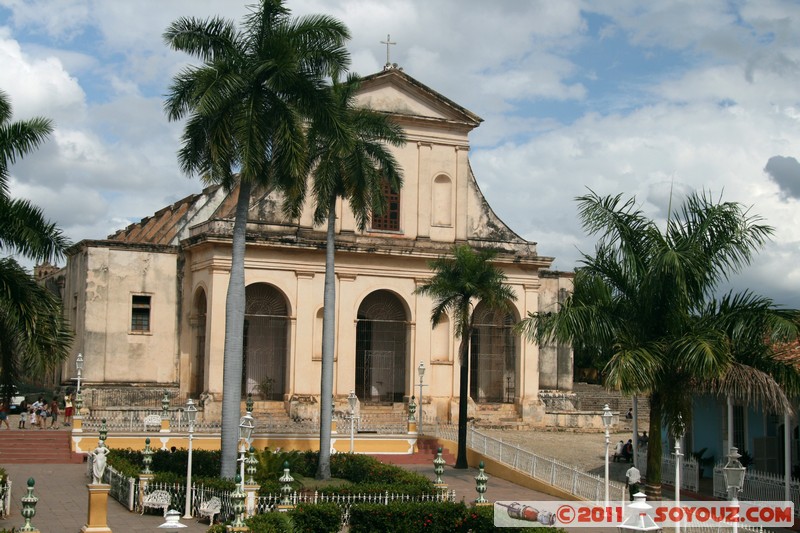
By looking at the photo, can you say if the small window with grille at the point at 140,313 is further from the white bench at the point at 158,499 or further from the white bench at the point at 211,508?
the white bench at the point at 211,508

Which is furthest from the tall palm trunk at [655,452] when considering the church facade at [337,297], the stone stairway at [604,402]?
the stone stairway at [604,402]

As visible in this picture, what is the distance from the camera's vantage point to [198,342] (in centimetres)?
3722

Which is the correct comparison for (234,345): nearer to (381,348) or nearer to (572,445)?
(572,445)

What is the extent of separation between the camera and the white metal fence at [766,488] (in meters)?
21.5

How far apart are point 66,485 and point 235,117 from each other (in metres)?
9.78

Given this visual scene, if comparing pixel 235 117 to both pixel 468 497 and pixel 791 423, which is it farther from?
pixel 791 423

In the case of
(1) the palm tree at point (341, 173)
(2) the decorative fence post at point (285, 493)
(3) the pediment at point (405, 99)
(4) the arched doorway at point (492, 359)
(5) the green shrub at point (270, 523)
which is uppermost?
(3) the pediment at point (405, 99)

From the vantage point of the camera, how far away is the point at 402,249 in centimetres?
3703

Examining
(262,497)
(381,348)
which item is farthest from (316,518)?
(381,348)

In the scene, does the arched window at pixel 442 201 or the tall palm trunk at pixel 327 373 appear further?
the arched window at pixel 442 201

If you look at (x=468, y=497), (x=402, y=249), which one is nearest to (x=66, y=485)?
(x=468, y=497)

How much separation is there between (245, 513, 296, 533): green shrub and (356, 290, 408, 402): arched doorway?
70.9 feet

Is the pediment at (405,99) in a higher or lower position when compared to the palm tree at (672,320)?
higher

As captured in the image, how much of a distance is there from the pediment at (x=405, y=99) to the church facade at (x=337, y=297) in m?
0.05
